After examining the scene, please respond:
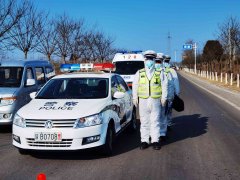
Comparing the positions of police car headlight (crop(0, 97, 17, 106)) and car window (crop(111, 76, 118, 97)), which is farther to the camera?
police car headlight (crop(0, 97, 17, 106))

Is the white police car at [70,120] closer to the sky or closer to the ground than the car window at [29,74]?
closer to the ground

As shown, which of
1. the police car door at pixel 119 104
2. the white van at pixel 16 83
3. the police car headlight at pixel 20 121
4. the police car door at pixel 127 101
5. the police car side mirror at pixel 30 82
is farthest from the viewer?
the police car side mirror at pixel 30 82

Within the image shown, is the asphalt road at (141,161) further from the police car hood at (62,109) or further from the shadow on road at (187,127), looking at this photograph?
the police car hood at (62,109)

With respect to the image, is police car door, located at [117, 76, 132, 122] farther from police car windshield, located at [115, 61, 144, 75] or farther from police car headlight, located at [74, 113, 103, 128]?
police car windshield, located at [115, 61, 144, 75]

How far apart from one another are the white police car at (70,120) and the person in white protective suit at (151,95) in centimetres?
47

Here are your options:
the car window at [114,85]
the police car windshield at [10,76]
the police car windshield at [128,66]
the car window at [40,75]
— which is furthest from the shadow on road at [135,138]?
the police car windshield at [128,66]

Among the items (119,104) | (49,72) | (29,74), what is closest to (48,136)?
(119,104)

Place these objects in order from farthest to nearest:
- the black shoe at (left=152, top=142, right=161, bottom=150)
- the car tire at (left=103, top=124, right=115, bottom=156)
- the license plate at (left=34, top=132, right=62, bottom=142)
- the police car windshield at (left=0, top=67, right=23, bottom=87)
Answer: the police car windshield at (left=0, top=67, right=23, bottom=87) → the black shoe at (left=152, top=142, right=161, bottom=150) → the car tire at (left=103, top=124, right=115, bottom=156) → the license plate at (left=34, top=132, right=62, bottom=142)

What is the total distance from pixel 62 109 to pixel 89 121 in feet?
1.86

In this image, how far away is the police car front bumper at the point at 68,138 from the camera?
22.1 ft

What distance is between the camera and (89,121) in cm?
690

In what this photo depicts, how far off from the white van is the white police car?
2.07 meters

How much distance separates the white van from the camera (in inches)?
394

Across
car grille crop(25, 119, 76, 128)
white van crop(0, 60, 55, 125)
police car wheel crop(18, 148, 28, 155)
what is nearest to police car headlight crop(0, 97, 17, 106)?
white van crop(0, 60, 55, 125)
